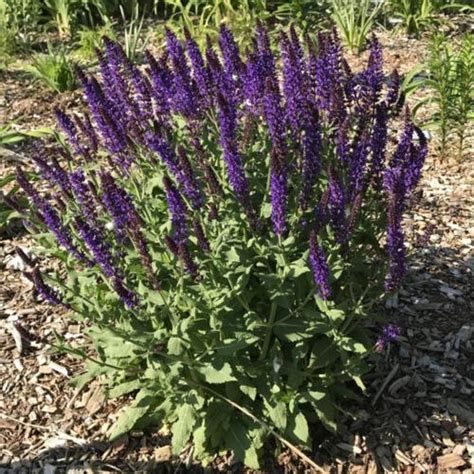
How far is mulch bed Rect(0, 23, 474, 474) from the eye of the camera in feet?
10.8

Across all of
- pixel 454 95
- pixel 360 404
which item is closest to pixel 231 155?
pixel 360 404

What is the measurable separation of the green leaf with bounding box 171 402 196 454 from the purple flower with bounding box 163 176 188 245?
2.84 feet

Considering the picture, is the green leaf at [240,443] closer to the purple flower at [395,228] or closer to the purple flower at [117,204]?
the purple flower at [395,228]

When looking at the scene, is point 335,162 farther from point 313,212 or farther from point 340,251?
point 340,251

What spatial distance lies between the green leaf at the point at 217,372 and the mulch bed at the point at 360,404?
69 centimetres

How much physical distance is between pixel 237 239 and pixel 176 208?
0.49 meters

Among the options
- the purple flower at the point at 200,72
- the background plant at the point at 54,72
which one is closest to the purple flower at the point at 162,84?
the purple flower at the point at 200,72

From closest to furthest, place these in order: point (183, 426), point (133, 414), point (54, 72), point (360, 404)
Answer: point (183, 426) < point (133, 414) < point (360, 404) < point (54, 72)

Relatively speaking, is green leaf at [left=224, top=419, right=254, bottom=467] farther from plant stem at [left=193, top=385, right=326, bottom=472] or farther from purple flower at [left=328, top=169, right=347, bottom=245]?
purple flower at [left=328, top=169, right=347, bottom=245]

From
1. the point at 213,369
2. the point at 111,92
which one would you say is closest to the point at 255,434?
the point at 213,369

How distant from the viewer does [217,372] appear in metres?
2.81

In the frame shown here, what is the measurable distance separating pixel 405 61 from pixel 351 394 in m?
4.89

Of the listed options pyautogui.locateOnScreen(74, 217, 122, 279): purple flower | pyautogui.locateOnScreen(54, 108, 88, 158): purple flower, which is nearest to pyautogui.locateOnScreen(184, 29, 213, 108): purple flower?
pyautogui.locateOnScreen(54, 108, 88, 158): purple flower

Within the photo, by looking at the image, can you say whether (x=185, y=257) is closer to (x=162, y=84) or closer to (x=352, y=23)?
(x=162, y=84)
